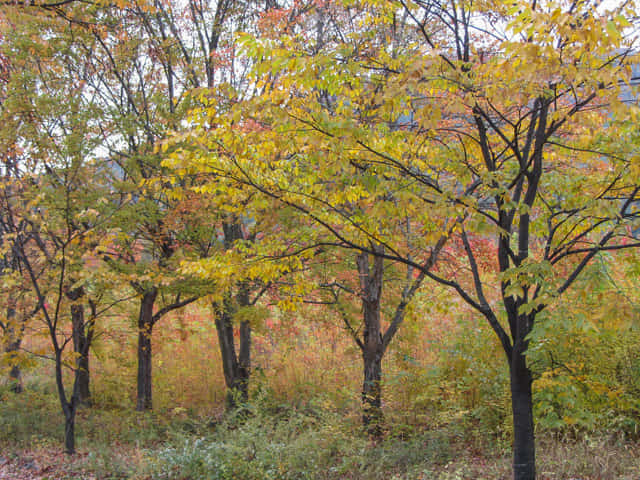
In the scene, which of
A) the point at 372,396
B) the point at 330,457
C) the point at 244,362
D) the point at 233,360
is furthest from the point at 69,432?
the point at 372,396

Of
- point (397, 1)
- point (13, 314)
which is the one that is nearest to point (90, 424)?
point (13, 314)

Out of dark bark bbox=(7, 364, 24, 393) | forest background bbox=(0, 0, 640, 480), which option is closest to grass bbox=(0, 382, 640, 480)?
forest background bbox=(0, 0, 640, 480)

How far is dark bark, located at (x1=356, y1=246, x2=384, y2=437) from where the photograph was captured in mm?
8375

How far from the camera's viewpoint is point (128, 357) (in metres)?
13.3

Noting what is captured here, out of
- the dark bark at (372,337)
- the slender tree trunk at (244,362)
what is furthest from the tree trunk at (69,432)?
the dark bark at (372,337)

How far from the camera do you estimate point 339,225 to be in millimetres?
7496

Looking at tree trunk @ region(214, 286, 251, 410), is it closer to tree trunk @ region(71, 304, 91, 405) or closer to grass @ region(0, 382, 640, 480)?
grass @ region(0, 382, 640, 480)

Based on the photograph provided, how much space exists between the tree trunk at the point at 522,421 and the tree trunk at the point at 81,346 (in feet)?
20.2

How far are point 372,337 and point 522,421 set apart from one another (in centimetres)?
462

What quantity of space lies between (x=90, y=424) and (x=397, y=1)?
10.0m

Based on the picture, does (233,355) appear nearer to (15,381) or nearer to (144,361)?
(144,361)

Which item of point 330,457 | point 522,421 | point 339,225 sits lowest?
point 330,457

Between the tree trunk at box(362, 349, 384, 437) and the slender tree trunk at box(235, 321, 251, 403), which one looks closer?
the tree trunk at box(362, 349, 384, 437)

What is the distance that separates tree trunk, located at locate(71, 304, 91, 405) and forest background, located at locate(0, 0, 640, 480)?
9 cm
